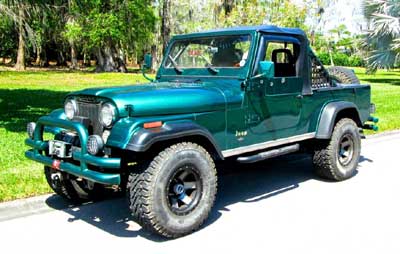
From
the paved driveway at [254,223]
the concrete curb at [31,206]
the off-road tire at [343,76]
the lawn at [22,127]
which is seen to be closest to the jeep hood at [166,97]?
the paved driveway at [254,223]

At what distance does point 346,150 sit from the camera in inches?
269

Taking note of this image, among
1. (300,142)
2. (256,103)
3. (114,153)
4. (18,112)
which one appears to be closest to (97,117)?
(114,153)

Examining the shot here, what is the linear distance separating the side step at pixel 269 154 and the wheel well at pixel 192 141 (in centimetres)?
40

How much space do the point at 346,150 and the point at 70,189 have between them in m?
3.80

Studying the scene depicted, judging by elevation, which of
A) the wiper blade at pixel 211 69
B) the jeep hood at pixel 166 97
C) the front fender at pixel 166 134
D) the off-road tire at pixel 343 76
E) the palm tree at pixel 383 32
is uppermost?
the palm tree at pixel 383 32

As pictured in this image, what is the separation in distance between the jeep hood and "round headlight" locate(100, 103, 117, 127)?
0.06m

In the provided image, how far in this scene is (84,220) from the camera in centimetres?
508

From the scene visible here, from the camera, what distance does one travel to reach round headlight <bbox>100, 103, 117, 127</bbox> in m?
4.41

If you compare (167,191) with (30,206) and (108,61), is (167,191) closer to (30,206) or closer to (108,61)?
(30,206)

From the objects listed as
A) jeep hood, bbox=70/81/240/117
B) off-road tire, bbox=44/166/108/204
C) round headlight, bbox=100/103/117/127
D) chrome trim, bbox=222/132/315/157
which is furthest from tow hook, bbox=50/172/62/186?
chrome trim, bbox=222/132/315/157

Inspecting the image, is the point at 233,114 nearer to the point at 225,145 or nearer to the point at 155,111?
the point at 225,145

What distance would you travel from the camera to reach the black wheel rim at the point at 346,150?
6.67 metres

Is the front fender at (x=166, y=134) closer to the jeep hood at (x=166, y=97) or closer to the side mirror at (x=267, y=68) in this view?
the jeep hood at (x=166, y=97)

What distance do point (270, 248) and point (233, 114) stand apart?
4.86 ft
